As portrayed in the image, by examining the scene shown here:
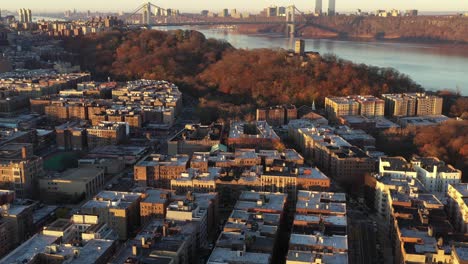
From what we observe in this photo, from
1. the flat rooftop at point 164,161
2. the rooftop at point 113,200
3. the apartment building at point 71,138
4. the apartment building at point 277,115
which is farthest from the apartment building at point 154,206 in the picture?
the apartment building at point 277,115

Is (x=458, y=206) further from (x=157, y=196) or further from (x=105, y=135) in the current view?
(x=105, y=135)

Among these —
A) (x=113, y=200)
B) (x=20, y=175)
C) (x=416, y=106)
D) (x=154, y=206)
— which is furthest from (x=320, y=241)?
(x=416, y=106)

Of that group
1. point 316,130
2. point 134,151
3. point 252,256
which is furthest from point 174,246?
point 316,130

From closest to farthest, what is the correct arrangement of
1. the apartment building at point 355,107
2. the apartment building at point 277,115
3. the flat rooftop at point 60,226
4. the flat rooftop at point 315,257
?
the flat rooftop at point 315,257, the flat rooftop at point 60,226, the apartment building at point 277,115, the apartment building at point 355,107

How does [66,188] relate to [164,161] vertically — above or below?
below

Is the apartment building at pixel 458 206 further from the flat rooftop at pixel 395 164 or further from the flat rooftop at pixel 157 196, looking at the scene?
the flat rooftop at pixel 157 196

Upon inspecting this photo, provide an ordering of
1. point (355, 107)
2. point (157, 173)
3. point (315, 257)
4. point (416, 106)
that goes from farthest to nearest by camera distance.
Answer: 1. point (416, 106)
2. point (355, 107)
3. point (157, 173)
4. point (315, 257)
